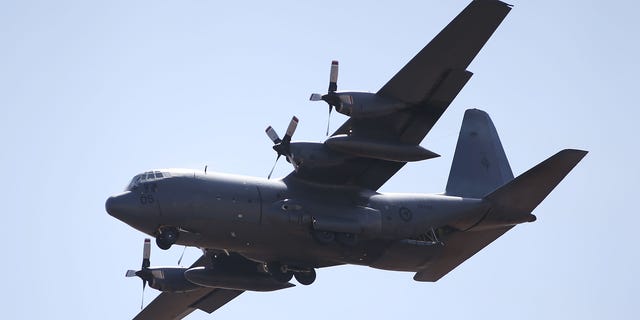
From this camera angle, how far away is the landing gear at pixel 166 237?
32938 mm

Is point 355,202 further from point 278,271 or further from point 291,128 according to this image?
point 278,271

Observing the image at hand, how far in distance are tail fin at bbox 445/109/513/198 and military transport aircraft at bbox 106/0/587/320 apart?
5.2 inches

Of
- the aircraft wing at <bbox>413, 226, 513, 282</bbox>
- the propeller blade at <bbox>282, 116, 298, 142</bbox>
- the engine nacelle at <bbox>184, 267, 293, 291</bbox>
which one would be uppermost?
the propeller blade at <bbox>282, 116, 298, 142</bbox>

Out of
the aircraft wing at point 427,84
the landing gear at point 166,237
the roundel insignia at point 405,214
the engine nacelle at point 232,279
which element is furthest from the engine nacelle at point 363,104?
the engine nacelle at point 232,279

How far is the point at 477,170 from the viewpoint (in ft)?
126

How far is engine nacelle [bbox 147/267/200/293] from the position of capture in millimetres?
38156

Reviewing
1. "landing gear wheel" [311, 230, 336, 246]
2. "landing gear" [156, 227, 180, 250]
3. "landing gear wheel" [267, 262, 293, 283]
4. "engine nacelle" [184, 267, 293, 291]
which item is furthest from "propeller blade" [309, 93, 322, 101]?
"engine nacelle" [184, 267, 293, 291]

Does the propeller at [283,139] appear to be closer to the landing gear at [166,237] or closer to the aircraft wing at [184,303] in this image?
the landing gear at [166,237]

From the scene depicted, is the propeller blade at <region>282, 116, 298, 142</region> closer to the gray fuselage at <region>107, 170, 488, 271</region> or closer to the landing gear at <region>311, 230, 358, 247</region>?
the gray fuselage at <region>107, 170, 488, 271</region>

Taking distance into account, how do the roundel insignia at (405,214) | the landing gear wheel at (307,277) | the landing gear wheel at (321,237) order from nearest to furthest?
the landing gear wheel at (321,237), the roundel insignia at (405,214), the landing gear wheel at (307,277)

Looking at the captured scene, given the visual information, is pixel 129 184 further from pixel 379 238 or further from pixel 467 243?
pixel 467 243

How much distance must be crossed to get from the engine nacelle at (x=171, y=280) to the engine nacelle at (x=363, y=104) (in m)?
8.89

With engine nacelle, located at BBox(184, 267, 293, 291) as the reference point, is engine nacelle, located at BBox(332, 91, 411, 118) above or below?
above

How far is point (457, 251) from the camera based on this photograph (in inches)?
1452
